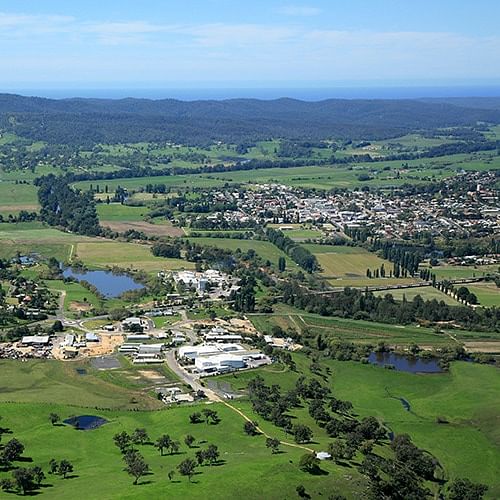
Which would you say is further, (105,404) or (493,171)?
(493,171)

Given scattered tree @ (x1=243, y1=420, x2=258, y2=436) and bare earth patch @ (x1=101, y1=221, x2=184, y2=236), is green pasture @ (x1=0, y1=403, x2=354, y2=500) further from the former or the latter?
bare earth patch @ (x1=101, y1=221, x2=184, y2=236)

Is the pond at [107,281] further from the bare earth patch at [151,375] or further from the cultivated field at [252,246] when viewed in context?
the bare earth patch at [151,375]

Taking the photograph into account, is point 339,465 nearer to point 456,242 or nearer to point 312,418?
point 312,418

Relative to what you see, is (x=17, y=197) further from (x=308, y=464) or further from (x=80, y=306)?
(x=308, y=464)

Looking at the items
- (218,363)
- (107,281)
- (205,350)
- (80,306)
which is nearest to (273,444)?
(218,363)

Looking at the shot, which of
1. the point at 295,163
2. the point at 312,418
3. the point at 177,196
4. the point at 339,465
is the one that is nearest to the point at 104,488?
the point at 339,465

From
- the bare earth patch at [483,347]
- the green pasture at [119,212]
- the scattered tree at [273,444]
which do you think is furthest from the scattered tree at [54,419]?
the green pasture at [119,212]
